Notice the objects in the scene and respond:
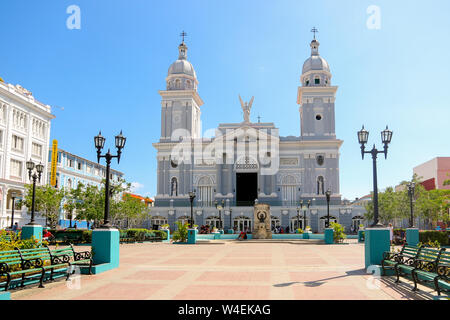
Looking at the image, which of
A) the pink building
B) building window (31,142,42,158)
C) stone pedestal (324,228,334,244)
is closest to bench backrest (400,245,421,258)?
stone pedestal (324,228,334,244)

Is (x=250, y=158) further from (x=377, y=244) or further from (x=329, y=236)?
(x=377, y=244)

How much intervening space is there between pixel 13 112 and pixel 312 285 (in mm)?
47656

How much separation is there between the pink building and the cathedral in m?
21.4

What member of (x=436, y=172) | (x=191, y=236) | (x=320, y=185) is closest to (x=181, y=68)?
(x=320, y=185)

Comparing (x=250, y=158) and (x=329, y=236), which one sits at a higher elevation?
(x=250, y=158)

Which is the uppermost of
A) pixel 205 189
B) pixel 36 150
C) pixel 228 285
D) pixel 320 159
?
pixel 320 159

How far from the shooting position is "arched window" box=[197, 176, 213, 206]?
65500 millimetres

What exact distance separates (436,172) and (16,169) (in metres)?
65.2

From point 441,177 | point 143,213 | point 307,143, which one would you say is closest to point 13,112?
point 143,213

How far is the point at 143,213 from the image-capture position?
57531 mm

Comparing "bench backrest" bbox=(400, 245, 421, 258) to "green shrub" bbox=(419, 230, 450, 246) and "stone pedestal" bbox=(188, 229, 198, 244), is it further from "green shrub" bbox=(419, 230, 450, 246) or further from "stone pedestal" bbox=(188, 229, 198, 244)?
"stone pedestal" bbox=(188, 229, 198, 244)

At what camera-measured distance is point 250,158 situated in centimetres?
6550

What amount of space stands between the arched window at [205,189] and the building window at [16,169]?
25.7 meters

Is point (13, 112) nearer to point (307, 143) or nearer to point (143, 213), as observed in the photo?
point (143, 213)
